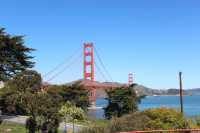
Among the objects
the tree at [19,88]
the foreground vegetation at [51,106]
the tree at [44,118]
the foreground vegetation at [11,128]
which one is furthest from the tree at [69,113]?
the tree at [19,88]

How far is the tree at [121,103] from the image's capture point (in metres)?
62.5

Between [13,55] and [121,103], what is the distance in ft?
51.1

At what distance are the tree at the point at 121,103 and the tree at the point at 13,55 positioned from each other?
13355 millimetres

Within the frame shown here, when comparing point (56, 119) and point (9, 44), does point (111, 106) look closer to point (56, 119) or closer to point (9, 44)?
point (9, 44)

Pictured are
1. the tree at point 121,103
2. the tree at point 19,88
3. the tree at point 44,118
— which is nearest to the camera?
the tree at point 44,118

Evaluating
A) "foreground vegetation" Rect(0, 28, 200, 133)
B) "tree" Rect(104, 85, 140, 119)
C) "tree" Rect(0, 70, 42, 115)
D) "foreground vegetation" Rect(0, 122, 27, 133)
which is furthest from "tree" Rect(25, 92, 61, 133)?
"tree" Rect(104, 85, 140, 119)

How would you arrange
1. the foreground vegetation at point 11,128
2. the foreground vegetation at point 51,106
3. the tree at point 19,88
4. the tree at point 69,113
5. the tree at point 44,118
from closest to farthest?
the foreground vegetation at point 51,106 < the tree at point 44,118 < the foreground vegetation at point 11,128 < the tree at point 69,113 < the tree at point 19,88

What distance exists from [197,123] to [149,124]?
476cm

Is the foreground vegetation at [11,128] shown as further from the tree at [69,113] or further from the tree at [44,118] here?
the tree at [69,113]

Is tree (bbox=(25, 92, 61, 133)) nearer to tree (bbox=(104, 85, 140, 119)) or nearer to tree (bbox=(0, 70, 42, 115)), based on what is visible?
tree (bbox=(0, 70, 42, 115))

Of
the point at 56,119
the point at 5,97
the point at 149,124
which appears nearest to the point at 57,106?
the point at 56,119

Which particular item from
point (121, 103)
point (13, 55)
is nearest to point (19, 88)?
point (13, 55)

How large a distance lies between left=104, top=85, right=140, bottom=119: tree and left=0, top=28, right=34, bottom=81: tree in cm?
1335

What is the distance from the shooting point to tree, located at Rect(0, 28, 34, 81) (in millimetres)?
53562
